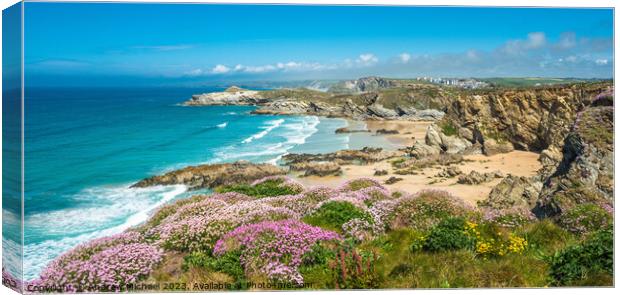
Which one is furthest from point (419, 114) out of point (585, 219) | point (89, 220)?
point (89, 220)

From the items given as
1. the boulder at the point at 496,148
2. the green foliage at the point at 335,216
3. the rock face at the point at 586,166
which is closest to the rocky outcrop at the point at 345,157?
the boulder at the point at 496,148

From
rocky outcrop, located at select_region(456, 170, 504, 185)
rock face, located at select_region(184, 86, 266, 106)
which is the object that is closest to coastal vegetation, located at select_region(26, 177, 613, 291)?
rocky outcrop, located at select_region(456, 170, 504, 185)

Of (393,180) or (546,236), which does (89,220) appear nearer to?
(393,180)

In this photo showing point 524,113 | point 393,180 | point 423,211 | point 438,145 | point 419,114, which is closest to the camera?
point 423,211

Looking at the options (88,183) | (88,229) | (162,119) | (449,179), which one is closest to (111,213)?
(88,229)

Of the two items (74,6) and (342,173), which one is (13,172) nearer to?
(74,6)

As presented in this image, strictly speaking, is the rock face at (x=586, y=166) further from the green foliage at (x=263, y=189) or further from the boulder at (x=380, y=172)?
the green foliage at (x=263, y=189)

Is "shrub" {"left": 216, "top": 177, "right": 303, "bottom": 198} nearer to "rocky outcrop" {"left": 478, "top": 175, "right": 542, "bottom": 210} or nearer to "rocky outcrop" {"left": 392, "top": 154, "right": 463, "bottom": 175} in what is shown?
"rocky outcrop" {"left": 392, "top": 154, "right": 463, "bottom": 175}
